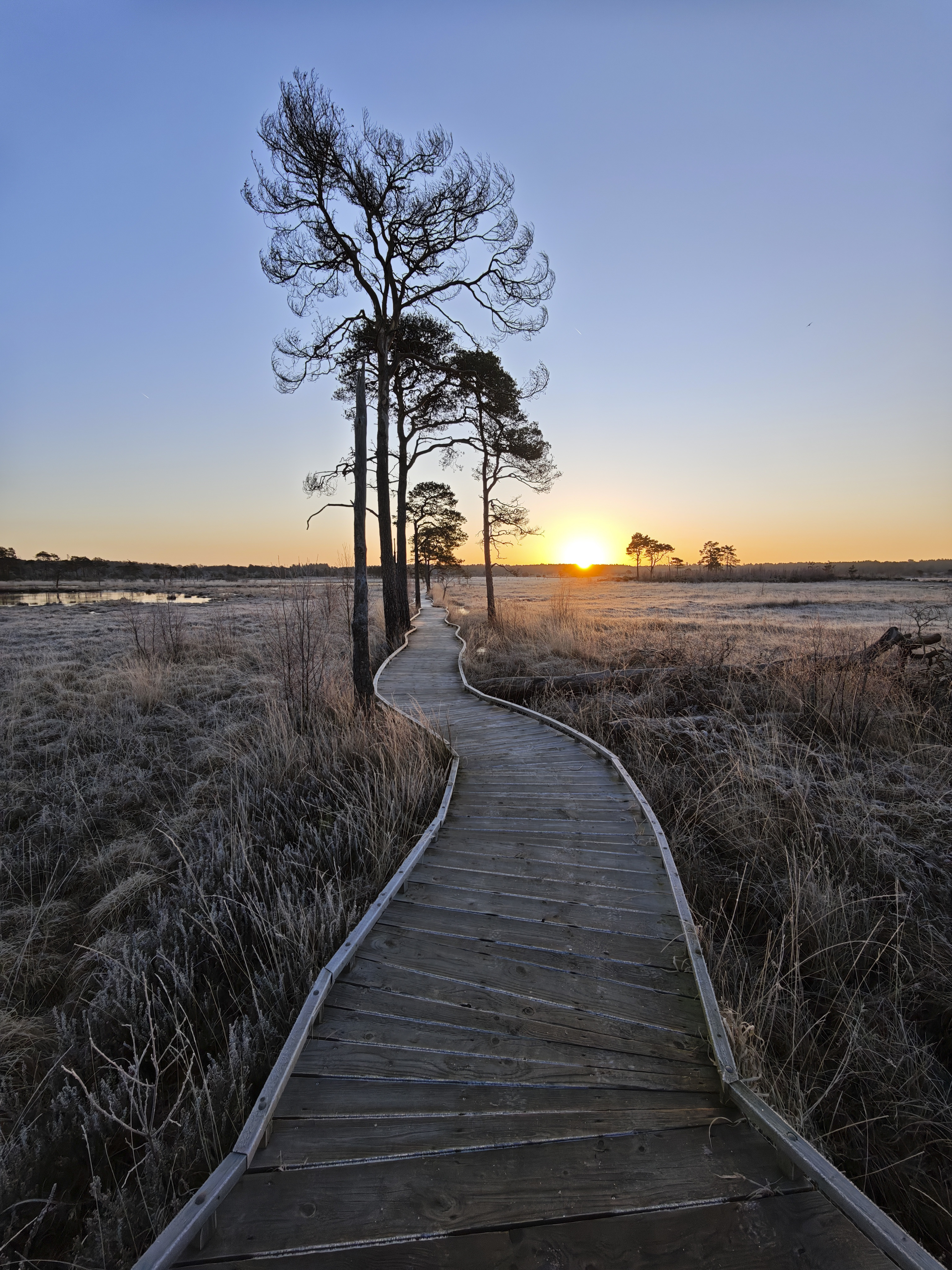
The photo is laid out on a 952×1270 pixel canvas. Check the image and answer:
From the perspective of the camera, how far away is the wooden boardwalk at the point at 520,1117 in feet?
5.42

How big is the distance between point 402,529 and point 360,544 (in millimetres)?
8896

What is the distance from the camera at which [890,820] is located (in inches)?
200

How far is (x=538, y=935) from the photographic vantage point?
323 centimetres

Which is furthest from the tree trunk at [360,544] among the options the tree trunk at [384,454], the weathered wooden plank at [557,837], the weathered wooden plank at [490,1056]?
the weathered wooden plank at [490,1056]

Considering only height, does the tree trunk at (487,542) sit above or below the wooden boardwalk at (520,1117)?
above

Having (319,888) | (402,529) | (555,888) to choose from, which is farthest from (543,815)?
(402,529)

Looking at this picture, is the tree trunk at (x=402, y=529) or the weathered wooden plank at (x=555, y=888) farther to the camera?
the tree trunk at (x=402, y=529)

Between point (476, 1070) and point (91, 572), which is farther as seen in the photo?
point (91, 572)

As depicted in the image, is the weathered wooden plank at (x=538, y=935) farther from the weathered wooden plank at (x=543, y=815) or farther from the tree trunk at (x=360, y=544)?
the tree trunk at (x=360, y=544)

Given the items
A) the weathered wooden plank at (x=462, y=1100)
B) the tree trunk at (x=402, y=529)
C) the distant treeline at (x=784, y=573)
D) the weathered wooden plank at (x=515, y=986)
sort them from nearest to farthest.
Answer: the weathered wooden plank at (x=462, y=1100), the weathered wooden plank at (x=515, y=986), the tree trunk at (x=402, y=529), the distant treeline at (x=784, y=573)

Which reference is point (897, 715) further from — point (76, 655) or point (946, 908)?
point (76, 655)

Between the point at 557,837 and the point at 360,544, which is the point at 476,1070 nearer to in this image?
the point at 557,837

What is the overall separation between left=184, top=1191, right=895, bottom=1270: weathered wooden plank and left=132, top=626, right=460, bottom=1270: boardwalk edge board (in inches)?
4.0

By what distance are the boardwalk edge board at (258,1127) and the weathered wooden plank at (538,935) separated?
227 mm
